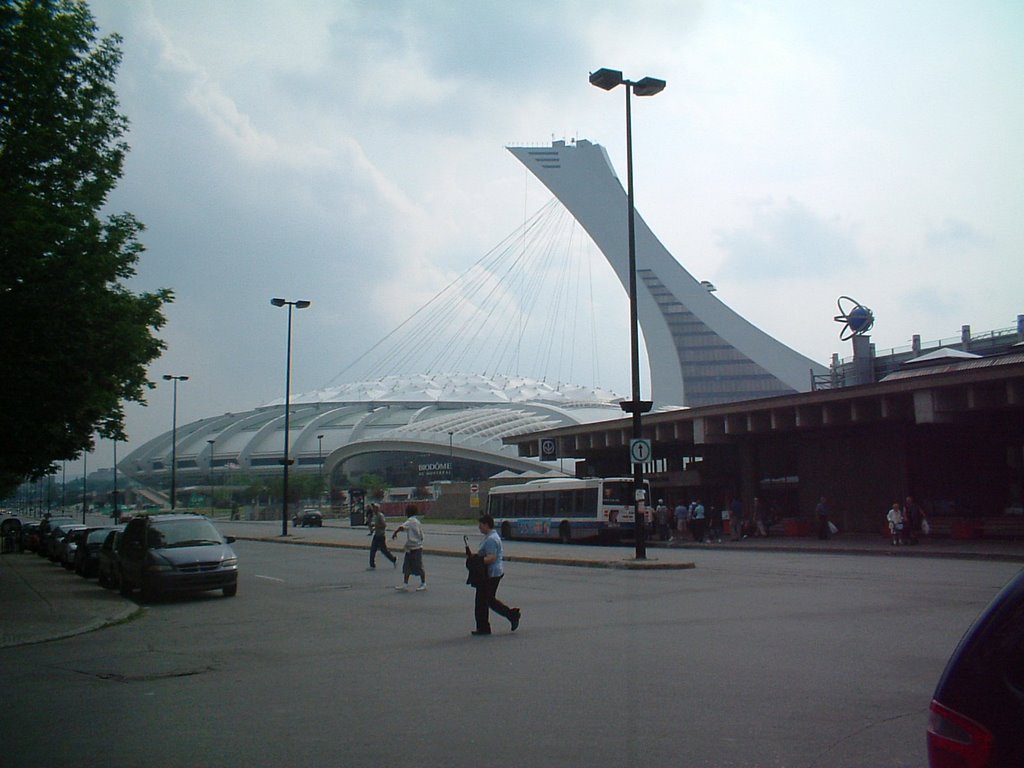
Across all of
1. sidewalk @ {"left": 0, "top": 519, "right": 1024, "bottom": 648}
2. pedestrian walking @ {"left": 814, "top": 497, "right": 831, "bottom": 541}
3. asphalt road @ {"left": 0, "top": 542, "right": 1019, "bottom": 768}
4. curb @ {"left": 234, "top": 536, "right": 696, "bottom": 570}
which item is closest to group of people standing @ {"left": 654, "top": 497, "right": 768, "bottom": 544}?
sidewalk @ {"left": 0, "top": 519, "right": 1024, "bottom": 648}

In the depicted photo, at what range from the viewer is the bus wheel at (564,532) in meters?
36.4

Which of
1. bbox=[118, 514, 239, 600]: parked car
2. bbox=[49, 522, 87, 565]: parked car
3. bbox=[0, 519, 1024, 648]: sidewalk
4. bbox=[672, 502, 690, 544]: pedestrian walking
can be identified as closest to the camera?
bbox=[0, 519, 1024, 648]: sidewalk

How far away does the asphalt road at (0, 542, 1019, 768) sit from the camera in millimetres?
6090

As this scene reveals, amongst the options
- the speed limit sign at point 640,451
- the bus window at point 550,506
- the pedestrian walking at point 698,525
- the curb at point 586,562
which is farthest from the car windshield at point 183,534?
the pedestrian walking at point 698,525

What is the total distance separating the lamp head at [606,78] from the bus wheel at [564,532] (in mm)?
18759

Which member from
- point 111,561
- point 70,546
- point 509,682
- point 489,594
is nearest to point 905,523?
point 489,594

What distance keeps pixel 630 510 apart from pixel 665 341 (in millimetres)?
70565

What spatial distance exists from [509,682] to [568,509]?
2870 cm

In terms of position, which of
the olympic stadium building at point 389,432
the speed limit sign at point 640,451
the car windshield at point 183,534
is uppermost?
the olympic stadium building at point 389,432

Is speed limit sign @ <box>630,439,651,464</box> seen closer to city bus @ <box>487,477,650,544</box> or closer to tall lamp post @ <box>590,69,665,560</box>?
tall lamp post @ <box>590,69,665,560</box>

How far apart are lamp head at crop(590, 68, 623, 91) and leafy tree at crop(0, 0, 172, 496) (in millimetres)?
10511

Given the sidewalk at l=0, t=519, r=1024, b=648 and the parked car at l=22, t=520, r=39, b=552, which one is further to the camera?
the parked car at l=22, t=520, r=39, b=552

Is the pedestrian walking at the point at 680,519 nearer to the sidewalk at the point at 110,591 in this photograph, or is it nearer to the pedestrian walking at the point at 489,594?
the sidewalk at the point at 110,591

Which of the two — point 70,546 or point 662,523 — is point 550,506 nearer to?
point 662,523
